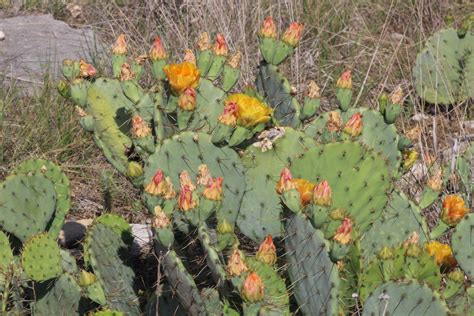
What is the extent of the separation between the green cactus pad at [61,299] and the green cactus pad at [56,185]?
258 mm

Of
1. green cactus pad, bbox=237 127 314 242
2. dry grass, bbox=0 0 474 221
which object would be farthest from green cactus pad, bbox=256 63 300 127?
dry grass, bbox=0 0 474 221

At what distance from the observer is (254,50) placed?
4.57 metres

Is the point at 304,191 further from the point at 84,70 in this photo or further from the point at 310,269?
the point at 84,70

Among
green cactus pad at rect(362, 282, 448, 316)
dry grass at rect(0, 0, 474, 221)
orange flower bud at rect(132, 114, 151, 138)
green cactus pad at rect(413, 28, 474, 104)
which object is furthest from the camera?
green cactus pad at rect(413, 28, 474, 104)

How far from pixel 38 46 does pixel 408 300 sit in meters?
3.31

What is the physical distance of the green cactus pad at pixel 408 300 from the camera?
85.6 inches

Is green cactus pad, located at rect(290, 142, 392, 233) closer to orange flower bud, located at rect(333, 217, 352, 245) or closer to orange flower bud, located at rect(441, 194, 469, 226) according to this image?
orange flower bud, located at rect(441, 194, 469, 226)

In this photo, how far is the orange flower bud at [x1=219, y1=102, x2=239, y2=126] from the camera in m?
2.33

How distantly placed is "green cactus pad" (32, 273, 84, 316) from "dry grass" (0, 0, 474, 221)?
0.85 m

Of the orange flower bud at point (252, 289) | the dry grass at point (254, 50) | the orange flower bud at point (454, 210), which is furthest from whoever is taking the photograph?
the dry grass at point (254, 50)

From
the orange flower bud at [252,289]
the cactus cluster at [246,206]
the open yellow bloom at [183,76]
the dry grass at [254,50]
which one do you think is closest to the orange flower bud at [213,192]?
the cactus cluster at [246,206]

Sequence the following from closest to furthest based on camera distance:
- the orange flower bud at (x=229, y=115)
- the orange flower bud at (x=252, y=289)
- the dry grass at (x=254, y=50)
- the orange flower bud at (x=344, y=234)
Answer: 1. the orange flower bud at (x=252, y=289)
2. the orange flower bud at (x=344, y=234)
3. the orange flower bud at (x=229, y=115)
4. the dry grass at (x=254, y=50)

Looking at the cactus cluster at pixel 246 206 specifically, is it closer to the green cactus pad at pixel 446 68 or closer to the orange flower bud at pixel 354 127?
the orange flower bud at pixel 354 127

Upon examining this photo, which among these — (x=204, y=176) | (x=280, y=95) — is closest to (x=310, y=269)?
(x=204, y=176)
